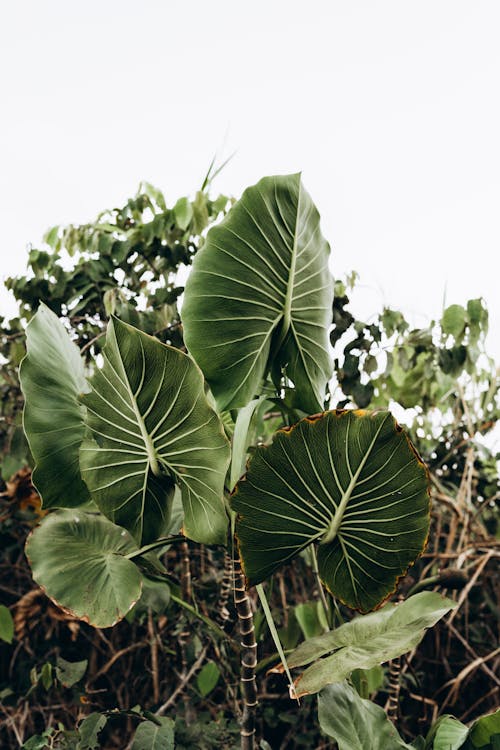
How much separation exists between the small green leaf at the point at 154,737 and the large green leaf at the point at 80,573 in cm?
23

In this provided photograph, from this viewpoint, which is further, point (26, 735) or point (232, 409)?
point (26, 735)

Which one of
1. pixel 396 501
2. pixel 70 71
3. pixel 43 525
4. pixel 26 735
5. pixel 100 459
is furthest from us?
pixel 70 71

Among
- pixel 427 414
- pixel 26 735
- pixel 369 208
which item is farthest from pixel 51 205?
pixel 26 735

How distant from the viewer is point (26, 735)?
5.17 feet

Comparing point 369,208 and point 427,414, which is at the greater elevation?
point 369,208

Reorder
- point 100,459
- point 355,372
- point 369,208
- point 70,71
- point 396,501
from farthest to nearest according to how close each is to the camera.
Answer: point 70,71 < point 369,208 < point 355,372 < point 100,459 < point 396,501

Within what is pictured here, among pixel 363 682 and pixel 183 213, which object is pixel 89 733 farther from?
pixel 183 213

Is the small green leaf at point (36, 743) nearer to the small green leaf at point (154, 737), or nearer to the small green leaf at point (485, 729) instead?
the small green leaf at point (154, 737)

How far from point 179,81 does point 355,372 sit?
155 cm

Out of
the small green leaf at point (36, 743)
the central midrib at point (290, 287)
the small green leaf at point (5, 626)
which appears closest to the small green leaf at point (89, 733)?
the small green leaf at point (36, 743)

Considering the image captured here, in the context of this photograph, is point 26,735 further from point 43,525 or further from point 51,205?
point 51,205

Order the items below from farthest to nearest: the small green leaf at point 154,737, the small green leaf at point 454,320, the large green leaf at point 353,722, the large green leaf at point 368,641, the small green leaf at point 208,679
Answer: the small green leaf at point 454,320 < the small green leaf at point 208,679 < the small green leaf at point 154,737 < the large green leaf at point 353,722 < the large green leaf at point 368,641

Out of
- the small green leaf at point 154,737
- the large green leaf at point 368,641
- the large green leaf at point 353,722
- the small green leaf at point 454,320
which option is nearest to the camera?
the large green leaf at point 368,641

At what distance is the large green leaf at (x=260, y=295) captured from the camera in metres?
0.83
